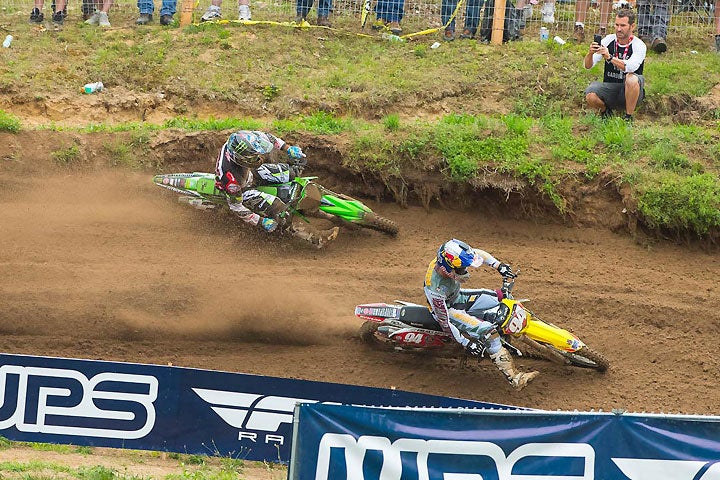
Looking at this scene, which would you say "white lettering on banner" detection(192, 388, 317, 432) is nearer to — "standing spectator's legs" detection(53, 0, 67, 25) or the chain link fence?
the chain link fence

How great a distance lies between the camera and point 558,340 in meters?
12.2

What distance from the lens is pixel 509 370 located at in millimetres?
12297

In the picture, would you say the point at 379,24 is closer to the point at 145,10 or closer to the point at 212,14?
the point at 212,14

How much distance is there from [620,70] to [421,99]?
12.2 ft

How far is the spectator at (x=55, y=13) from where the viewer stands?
20203 mm

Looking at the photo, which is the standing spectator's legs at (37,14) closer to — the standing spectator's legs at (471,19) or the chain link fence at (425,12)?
the chain link fence at (425,12)

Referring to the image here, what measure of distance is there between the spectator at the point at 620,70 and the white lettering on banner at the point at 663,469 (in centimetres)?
909

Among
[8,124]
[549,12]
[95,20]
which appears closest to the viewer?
[8,124]

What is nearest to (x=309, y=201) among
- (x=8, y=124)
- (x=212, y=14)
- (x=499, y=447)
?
(x=8, y=124)

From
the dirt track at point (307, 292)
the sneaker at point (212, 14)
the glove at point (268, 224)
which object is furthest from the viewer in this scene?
the sneaker at point (212, 14)

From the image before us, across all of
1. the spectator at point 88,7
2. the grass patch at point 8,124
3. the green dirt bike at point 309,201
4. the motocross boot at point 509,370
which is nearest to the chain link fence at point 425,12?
the spectator at point 88,7

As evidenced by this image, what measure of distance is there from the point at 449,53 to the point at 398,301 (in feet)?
24.5

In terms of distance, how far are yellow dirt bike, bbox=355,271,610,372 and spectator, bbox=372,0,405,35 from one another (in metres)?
8.40

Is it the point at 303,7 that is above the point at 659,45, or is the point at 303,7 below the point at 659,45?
above
